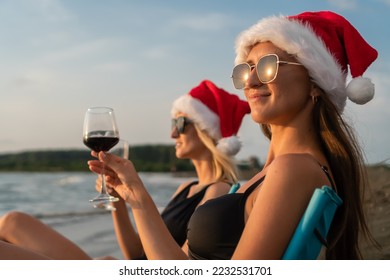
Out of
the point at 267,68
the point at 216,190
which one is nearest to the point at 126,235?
the point at 216,190

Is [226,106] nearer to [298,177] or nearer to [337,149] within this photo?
[337,149]

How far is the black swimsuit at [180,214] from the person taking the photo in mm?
4305

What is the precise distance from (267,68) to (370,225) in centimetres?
371

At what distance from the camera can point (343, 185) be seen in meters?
2.58

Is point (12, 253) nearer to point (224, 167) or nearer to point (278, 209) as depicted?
point (278, 209)

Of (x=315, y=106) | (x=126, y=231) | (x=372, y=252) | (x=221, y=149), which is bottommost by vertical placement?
(x=372, y=252)

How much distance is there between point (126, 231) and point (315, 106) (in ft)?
6.36

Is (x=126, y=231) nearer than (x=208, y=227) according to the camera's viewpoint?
No

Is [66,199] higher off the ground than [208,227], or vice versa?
[208,227]

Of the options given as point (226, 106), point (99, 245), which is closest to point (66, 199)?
point (99, 245)

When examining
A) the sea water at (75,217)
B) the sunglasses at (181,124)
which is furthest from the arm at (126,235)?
the sunglasses at (181,124)

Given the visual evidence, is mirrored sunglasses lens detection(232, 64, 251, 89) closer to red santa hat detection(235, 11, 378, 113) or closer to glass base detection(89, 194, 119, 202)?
red santa hat detection(235, 11, 378, 113)
